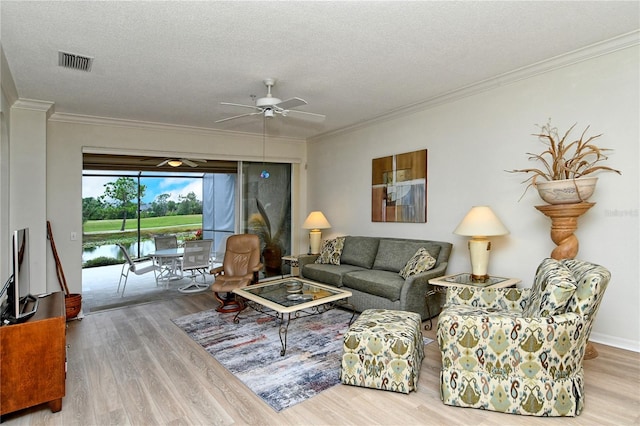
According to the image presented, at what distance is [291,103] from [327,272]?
95.2 inches

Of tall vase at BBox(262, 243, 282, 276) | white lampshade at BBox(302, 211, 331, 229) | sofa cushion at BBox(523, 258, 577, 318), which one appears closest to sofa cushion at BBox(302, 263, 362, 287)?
white lampshade at BBox(302, 211, 331, 229)

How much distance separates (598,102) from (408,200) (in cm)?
235

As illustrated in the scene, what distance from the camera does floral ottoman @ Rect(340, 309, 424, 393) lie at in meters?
2.50

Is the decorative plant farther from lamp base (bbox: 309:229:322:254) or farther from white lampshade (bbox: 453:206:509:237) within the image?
white lampshade (bbox: 453:206:509:237)

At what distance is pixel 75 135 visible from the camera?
4871 millimetres

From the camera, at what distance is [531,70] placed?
3531mm

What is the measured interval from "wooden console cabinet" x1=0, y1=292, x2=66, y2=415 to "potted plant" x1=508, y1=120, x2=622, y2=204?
157 inches

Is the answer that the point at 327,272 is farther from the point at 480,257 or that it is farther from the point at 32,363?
the point at 32,363

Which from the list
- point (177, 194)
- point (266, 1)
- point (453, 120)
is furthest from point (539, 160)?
point (177, 194)

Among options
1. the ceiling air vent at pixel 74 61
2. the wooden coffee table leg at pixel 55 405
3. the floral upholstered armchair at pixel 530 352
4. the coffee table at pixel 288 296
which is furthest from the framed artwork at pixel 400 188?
the wooden coffee table leg at pixel 55 405

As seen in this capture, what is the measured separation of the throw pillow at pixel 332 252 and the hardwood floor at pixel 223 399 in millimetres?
2246

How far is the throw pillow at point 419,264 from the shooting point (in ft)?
13.5

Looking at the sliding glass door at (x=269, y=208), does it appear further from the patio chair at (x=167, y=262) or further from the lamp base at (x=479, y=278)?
the lamp base at (x=479, y=278)

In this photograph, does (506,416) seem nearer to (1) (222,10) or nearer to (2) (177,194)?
(1) (222,10)
